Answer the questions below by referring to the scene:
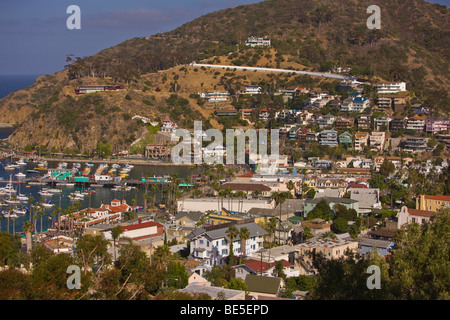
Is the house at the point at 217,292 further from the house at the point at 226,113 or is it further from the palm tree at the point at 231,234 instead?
the house at the point at 226,113

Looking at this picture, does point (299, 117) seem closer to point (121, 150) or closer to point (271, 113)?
point (271, 113)

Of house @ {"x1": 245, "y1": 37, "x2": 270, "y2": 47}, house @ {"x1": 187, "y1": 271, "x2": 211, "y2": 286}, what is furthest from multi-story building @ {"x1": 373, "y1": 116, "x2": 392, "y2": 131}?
house @ {"x1": 187, "y1": 271, "x2": 211, "y2": 286}

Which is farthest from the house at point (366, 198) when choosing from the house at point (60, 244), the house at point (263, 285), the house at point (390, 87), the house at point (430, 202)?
the house at point (390, 87)

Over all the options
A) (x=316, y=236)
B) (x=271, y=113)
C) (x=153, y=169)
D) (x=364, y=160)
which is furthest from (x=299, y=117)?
(x=316, y=236)

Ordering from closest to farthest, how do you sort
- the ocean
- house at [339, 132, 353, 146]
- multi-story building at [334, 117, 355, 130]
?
the ocean
house at [339, 132, 353, 146]
multi-story building at [334, 117, 355, 130]

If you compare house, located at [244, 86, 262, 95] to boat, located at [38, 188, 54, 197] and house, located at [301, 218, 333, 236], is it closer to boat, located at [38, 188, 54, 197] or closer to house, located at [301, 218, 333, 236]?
boat, located at [38, 188, 54, 197]
